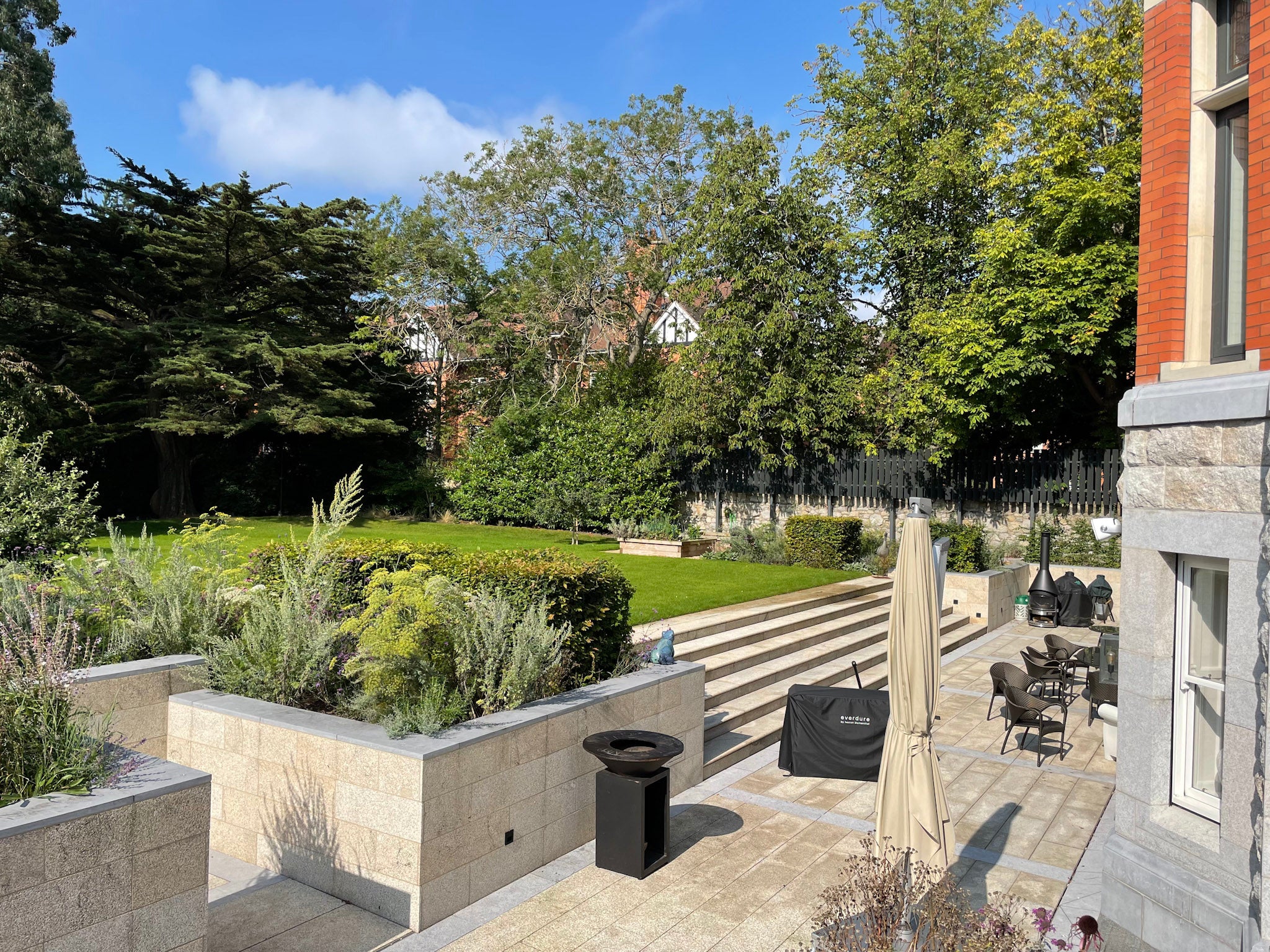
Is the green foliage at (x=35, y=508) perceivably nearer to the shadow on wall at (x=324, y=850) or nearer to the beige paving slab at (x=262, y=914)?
the shadow on wall at (x=324, y=850)

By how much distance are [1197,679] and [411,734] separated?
506cm

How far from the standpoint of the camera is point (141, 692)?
22.2 feet

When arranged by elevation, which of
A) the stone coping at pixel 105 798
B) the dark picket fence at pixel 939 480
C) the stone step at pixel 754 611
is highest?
the dark picket fence at pixel 939 480

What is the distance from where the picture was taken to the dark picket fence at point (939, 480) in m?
18.8

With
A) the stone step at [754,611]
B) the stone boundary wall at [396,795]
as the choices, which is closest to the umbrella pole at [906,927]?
the stone boundary wall at [396,795]

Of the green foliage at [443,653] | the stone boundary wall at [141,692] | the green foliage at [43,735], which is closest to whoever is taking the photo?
the green foliage at [43,735]

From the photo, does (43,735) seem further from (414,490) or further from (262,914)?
(414,490)

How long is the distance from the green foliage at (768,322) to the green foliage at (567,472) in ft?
4.46

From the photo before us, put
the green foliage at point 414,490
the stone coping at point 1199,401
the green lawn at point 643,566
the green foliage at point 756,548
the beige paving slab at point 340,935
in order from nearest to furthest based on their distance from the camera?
the stone coping at point 1199,401
the beige paving slab at point 340,935
the green lawn at point 643,566
the green foliage at point 756,548
the green foliage at point 414,490

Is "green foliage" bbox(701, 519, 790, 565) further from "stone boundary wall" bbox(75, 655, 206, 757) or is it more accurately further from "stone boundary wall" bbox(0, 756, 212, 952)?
"stone boundary wall" bbox(0, 756, 212, 952)

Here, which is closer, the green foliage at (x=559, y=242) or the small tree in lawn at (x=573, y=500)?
the small tree in lawn at (x=573, y=500)

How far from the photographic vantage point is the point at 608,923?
554 centimetres

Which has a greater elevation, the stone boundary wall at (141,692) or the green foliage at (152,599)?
the green foliage at (152,599)

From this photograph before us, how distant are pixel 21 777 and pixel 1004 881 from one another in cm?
643
